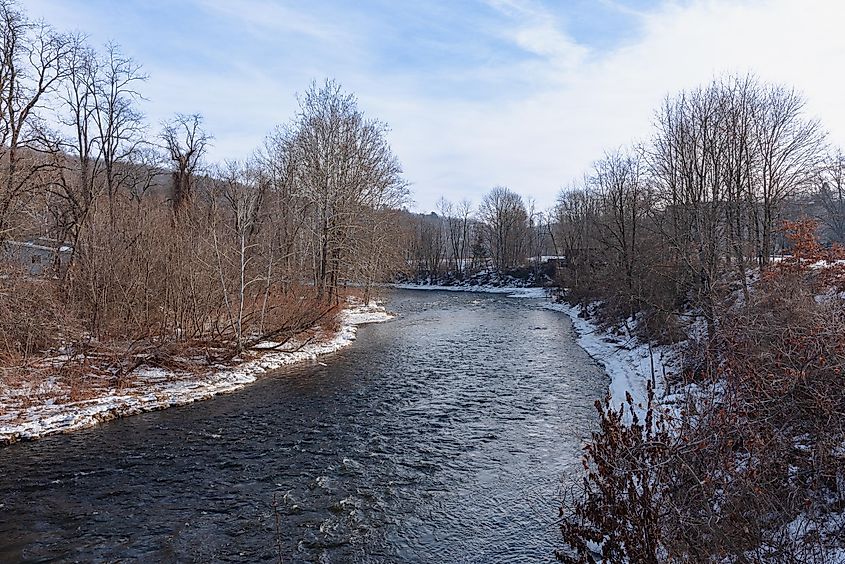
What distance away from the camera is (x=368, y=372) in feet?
55.8

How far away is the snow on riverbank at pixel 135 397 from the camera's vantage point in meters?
11.1

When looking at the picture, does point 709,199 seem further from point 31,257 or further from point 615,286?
point 31,257

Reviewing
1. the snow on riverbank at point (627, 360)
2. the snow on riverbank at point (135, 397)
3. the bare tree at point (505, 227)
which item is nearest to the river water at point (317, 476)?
the snow on riverbank at point (135, 397)

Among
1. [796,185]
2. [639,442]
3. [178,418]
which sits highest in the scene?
[796,185]

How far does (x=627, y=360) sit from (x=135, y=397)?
49.7 ft

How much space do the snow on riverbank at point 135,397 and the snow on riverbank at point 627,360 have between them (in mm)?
10524

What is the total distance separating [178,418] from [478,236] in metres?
71.6

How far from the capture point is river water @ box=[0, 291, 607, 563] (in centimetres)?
674

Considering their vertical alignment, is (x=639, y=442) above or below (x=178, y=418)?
above

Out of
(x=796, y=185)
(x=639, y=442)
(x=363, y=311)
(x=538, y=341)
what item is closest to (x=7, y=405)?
(x=639, y=442)

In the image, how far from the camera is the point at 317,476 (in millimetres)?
8867

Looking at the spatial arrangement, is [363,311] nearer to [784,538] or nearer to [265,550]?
[265,550]

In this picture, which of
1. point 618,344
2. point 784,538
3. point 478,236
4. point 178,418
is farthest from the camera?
point 478,236

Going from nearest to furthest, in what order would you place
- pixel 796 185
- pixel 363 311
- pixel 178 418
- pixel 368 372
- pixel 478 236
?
pixel 178 418 → pixel 368 372 → pixel 796 185 → pixel 363 311 → pixel 478 236
